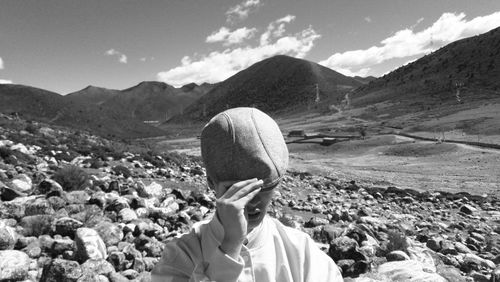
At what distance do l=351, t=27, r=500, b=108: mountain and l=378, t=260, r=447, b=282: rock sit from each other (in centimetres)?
8171

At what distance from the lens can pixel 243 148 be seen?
5.63 feet

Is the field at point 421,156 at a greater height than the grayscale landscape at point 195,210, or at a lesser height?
lesser

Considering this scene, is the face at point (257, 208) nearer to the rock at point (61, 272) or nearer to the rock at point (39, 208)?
the rock at point (61, 272)

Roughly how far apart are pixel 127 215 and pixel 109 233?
1126 mm

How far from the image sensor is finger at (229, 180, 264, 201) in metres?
1.53

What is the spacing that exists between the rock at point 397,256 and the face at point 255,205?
4.84 meters

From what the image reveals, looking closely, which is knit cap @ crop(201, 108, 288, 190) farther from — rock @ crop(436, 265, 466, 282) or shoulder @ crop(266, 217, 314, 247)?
rock @ crop(436, 265, 466, 282)

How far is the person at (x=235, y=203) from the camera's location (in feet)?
4.98

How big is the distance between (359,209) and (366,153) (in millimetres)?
32123

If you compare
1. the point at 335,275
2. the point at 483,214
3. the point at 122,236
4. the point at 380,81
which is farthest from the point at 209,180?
the point at 380,81

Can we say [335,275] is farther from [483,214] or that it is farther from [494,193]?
[494,193]

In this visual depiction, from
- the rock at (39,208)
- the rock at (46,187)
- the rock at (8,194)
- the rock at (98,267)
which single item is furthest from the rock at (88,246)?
the rock at (46,187)

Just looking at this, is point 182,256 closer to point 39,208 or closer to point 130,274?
point 130,274

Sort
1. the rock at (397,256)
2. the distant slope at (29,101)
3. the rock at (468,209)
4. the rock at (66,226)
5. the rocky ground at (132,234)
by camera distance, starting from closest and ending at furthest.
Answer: the rocky ground at (132,234)
the rock at (66,226)
the rock at (397,256)
the rock at (468,209)
the distant slope at (29,101)
